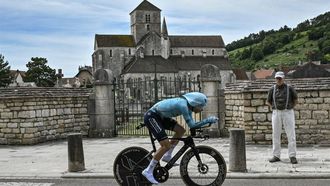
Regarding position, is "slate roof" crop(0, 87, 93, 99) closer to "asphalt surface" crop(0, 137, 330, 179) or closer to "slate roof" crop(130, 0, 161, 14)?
"asphalt surface" crop(0, 137, 330, 179)

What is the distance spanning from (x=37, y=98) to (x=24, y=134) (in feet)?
4.33

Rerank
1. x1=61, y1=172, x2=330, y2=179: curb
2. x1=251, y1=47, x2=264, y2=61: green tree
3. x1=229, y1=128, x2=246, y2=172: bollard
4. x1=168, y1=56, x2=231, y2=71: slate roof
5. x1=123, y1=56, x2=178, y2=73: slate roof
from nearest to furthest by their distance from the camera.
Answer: x1=61, y1=172, x2=330, y2=179: curb < x1=229, y1=128, x2=246, y2=172: bollard < x1=123, y1=56, x2=178, y2=73: slate roof < x1=168, y1=56, x2=231, y2=71: slate roof < x1=251, y1=47, x2=264, y2=61: green tree

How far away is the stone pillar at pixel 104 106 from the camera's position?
688 inches

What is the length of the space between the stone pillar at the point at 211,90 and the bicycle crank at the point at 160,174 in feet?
29.8

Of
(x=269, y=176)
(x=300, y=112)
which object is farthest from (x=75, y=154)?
(x=300, y=112)

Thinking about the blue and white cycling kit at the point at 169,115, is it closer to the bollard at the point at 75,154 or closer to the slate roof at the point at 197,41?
the bollard at the point at 75,154

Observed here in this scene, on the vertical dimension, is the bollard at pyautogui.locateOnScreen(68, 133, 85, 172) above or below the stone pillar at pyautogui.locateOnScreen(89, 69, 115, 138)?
below

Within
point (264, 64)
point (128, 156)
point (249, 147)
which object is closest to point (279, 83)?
point (249, 147)

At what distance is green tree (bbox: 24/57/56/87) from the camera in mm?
78562

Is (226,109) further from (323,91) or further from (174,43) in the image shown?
(174,43)

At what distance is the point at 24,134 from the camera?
616 inches

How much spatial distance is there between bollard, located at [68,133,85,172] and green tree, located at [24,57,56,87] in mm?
70216

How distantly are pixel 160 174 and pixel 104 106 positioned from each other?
10.5m

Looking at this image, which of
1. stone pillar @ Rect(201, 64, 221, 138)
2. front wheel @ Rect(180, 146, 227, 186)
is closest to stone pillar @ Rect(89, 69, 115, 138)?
stone pillar @ Rect(201, 64, 221, 138)
